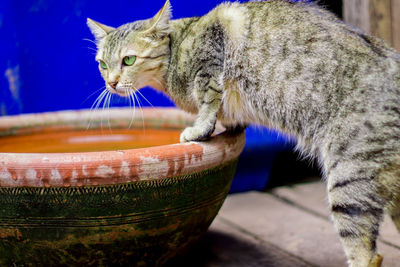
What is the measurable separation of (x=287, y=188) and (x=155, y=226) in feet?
4.48

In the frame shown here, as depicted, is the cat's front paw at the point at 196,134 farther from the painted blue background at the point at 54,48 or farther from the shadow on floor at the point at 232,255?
the painted blue background at the point at 54,48

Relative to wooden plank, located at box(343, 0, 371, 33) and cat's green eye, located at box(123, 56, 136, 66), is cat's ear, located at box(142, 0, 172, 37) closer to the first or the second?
cat's green eye, located at box(123, 56, 136, 66)

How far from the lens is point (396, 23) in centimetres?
240

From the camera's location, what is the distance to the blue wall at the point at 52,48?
2363 millimetres

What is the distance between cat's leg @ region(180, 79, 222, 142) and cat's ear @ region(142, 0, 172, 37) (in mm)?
239

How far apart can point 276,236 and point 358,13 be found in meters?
1.23

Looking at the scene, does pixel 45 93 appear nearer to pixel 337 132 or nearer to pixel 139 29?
pixel 139 29

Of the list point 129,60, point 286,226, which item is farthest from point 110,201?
point 286,226

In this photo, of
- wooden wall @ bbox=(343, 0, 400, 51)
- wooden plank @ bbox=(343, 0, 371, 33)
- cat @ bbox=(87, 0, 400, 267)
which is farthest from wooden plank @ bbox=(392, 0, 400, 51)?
cat @ bbox=(87, 0, 400, 267)

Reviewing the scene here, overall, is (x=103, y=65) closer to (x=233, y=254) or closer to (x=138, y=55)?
(x=138, y=55)

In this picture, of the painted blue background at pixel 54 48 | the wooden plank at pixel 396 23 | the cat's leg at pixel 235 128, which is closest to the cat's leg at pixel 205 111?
the cat's leg at pixel 235 128

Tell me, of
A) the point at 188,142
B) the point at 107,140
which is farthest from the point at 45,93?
the point at 188,142

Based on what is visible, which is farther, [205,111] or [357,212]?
[205,111]

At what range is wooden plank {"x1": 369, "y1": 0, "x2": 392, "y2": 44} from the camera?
2.44 meters
